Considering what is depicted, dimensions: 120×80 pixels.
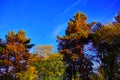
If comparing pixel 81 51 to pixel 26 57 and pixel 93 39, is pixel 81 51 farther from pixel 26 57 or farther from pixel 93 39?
pixel 26 57

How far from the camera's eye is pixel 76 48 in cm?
6275

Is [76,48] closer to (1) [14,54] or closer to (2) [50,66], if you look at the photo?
(1) [14,54]

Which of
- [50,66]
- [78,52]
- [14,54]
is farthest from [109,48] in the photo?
[50,66]

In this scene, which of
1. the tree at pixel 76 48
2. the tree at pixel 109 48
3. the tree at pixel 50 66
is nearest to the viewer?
Result: the tree at pixel 109 48

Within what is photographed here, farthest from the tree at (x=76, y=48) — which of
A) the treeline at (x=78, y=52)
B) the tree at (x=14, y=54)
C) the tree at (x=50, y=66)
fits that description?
the tree at (x=50, y=66)

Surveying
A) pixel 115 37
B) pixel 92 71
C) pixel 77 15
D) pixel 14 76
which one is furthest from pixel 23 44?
pixel 115 37

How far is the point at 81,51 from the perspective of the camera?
6253cm

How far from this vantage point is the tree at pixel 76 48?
201ft

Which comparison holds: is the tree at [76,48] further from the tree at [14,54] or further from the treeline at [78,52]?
the tree at [14,54]

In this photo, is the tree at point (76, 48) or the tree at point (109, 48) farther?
the tree at point (76, 48)

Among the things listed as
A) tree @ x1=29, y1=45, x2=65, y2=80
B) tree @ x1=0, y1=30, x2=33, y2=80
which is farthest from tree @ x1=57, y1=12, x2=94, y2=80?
tree @ x1=29, y1=45, x2=65, y2=80

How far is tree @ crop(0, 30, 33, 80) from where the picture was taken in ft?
218

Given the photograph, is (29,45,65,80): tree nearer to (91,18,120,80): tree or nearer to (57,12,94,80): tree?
(57,12,94,80): tree

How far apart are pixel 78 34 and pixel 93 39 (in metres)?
3.78
